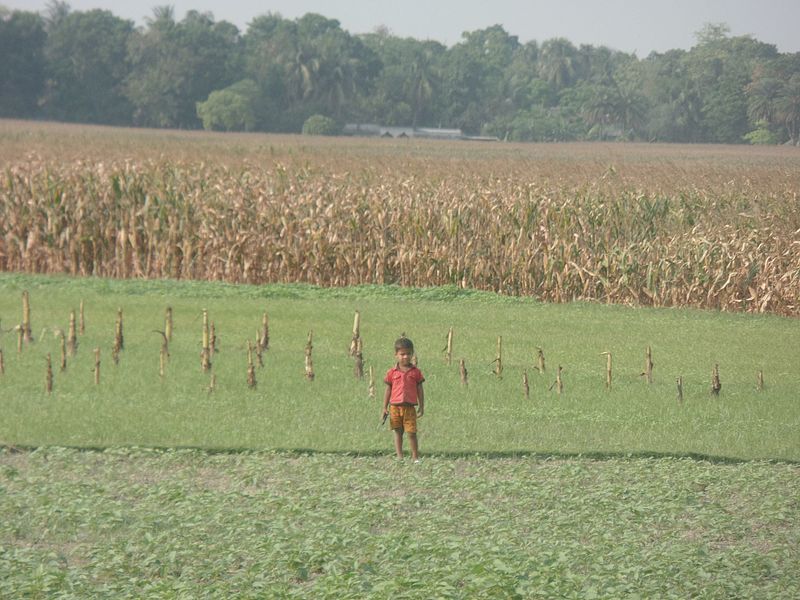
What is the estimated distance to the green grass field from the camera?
722 cm

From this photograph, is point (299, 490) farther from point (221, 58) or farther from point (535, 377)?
point (221, 58)

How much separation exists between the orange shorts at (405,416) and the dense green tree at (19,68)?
167ft

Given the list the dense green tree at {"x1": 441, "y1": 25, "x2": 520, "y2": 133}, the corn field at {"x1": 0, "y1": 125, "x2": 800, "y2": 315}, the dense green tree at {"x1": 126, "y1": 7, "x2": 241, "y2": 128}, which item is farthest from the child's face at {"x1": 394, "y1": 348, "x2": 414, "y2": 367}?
the dense green tree at {"x1": 441, "y1": 25, "x2": 520, "y2": 133}

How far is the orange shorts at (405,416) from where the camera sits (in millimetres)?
9820

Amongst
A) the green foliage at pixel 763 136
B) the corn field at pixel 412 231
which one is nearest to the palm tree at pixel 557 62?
the green foliage at pixel 763 136

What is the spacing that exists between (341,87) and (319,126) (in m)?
14.7

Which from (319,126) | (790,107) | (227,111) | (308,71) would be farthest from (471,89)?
(790,107)

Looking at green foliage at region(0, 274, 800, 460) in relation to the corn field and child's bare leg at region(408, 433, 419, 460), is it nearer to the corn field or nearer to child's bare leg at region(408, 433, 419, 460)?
child's bare leg at region(408, 433, 419, 460)

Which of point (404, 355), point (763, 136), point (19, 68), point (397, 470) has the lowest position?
point (397, 470)

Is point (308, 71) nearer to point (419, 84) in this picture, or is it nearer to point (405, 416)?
point (419, 84)

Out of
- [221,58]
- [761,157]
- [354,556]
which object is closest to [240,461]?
[354,556]

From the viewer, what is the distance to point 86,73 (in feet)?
194

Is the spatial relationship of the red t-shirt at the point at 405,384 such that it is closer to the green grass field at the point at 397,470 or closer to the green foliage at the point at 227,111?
the green grass field at the point at 397,470

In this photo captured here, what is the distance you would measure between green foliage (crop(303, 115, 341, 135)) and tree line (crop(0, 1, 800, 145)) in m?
0.64
